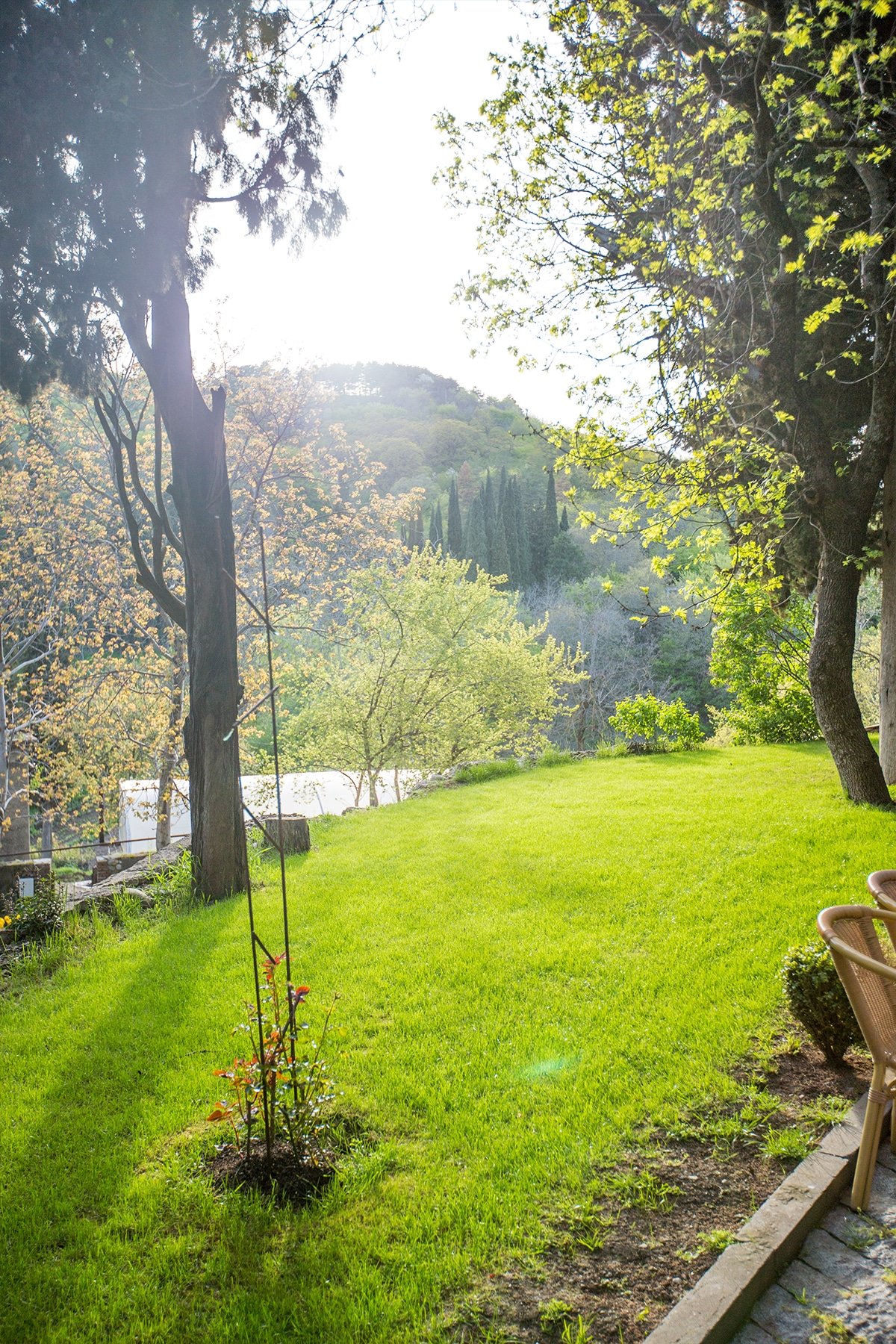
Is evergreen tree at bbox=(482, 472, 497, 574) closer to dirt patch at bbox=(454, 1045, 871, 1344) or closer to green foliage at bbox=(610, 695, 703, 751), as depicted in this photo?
green foliage at bbox=(610, 695, 703, 751)

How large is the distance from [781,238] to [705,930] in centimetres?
537

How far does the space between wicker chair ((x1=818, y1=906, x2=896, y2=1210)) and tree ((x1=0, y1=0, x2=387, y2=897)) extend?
13.8 feet

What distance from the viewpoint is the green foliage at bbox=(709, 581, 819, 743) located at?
40.7 ft

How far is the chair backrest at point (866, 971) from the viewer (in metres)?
2.42

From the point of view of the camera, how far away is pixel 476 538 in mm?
44312

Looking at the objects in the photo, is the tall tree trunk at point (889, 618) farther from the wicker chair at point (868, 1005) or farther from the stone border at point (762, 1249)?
the stone border at point (762, 1249)

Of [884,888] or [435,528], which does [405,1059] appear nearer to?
[884,888]

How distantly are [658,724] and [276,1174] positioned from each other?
37.1ft

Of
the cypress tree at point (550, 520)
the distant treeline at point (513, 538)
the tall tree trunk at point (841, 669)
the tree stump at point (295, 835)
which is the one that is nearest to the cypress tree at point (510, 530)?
the distant treeline at point (513, 538)

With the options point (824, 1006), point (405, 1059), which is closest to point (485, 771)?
point (405, 1059)

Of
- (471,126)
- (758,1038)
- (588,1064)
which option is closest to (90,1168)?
(588,1064)

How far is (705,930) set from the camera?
4.61 m

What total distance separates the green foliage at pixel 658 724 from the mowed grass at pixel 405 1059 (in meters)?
5.70

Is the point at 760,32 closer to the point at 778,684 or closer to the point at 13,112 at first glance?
the point at 13,112
